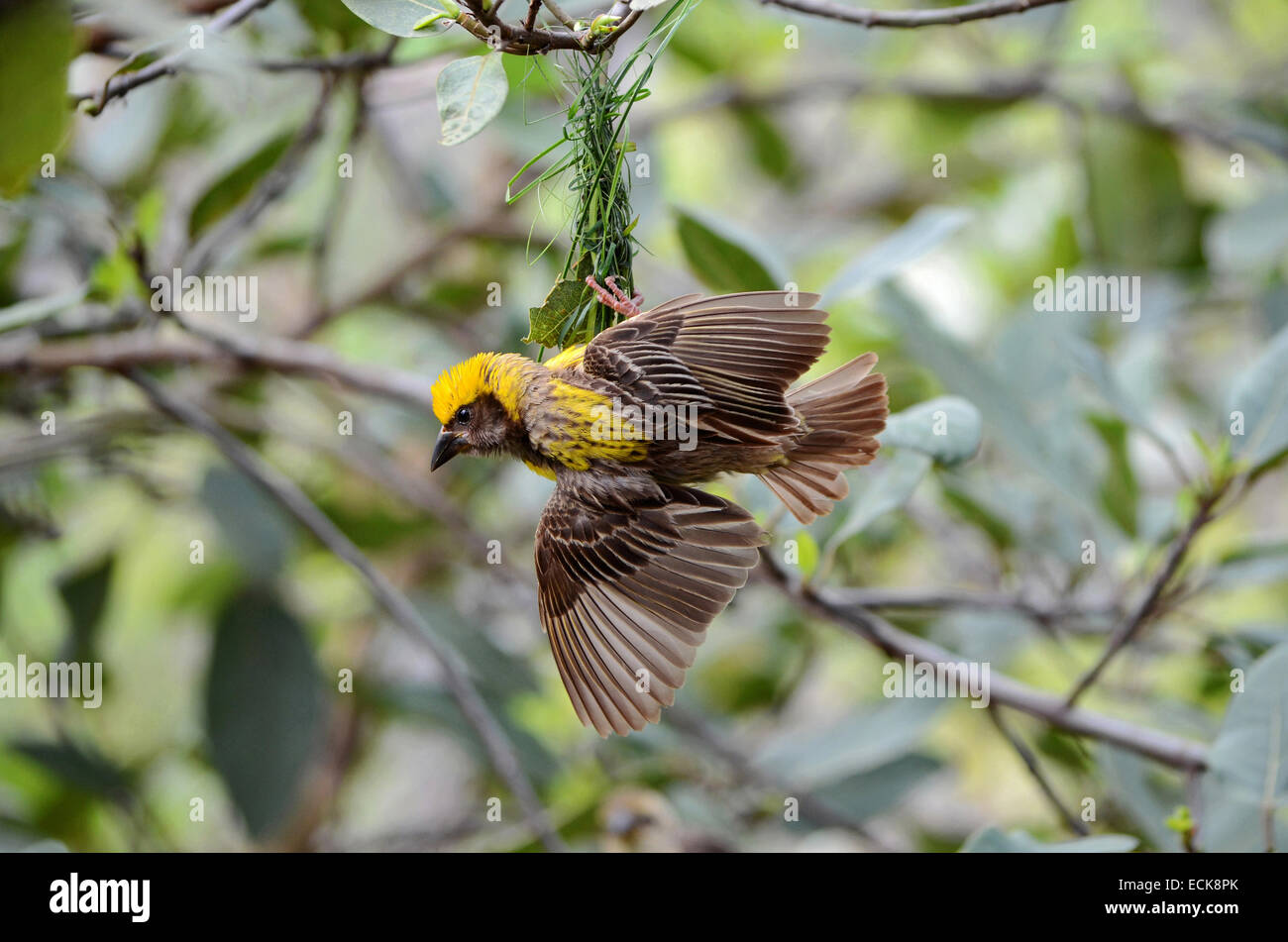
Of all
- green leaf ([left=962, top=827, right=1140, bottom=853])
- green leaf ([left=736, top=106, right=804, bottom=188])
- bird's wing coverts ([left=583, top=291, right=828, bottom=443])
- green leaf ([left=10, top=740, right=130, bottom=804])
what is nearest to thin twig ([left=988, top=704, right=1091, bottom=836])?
green leaf ([left=962, top=827, right=1140, bottom=853])

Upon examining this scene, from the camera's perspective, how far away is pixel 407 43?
3.50 feet

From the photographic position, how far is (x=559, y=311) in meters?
0.68

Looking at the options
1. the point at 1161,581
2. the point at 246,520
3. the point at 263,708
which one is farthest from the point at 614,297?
the point at 263,708

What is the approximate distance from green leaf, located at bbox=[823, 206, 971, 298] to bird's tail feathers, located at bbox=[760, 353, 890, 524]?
345mm

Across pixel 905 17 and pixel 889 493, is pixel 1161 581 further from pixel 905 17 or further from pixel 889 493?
pixel 905 17

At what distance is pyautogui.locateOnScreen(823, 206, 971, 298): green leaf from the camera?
1089mm

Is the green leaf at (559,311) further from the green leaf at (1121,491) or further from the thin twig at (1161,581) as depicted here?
the green leaf at (1121,491)

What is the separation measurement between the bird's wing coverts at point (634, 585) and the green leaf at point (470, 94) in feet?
0.87

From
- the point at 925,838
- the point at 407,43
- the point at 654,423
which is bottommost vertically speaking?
the point at 925,838

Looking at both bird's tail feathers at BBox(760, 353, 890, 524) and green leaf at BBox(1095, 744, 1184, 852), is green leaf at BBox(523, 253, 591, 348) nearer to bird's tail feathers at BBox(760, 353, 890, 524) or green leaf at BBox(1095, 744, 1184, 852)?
bird's tail feathers at BBox(760, 353, 890, 524)

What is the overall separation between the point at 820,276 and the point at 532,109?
1110 mm

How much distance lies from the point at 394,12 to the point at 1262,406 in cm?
104

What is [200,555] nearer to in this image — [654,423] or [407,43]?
[407,43]
